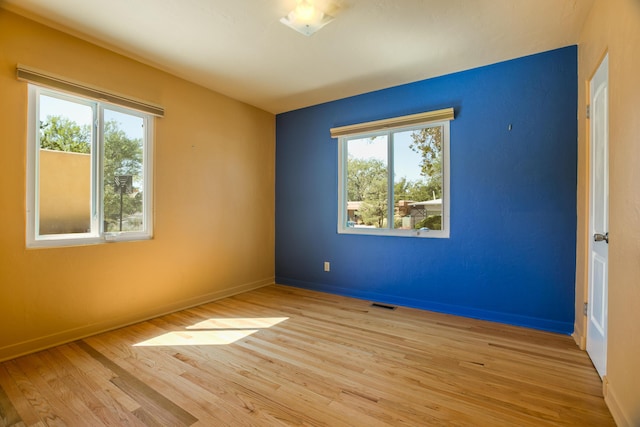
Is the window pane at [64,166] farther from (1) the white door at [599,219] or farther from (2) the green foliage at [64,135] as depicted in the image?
(1) the white door at [599,219]

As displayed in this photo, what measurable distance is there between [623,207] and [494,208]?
144cm

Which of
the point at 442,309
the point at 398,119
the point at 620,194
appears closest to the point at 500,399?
the point at 620,194

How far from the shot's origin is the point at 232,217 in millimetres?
3859

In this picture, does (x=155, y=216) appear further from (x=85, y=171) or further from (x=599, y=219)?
(x=599, y=219)

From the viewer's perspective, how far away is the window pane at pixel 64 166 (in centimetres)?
236

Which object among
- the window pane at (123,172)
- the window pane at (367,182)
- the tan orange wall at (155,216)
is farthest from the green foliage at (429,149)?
the window pane at (123,172)

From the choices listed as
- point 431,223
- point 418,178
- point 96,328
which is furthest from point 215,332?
point 418,178

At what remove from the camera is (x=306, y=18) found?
2160 millimetres

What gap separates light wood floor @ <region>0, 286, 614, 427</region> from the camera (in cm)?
158

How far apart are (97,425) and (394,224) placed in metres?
3.01

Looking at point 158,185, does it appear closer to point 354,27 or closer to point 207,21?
point 207,21

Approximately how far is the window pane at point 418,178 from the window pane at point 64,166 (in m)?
3.07

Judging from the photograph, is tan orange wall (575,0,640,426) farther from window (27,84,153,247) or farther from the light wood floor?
window (27,84,153,247)

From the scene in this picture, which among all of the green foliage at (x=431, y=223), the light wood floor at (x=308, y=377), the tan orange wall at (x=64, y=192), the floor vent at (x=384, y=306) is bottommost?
the light wood floor at (x=308, y=377)
